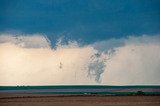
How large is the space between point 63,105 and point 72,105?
5.42 feet

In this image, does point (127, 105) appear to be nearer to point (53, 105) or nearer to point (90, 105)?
point (90, 105)

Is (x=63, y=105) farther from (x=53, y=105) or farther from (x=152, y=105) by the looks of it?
(x=152, y=105)

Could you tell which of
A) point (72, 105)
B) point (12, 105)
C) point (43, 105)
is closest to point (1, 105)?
point (12, 105)

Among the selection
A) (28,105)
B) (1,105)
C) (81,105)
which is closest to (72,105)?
Answer: (81,105)

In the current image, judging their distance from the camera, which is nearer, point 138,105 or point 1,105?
point 138,105

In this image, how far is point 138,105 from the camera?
66938 mm

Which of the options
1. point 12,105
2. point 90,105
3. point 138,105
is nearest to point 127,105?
point 138,105

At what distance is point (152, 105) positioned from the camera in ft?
219

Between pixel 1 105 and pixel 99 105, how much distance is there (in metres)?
15.5

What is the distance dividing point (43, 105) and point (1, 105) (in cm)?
680

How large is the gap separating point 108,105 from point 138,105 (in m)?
4.81

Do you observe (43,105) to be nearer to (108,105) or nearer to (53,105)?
(53,105)

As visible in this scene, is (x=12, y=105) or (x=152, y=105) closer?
(x=152, y=105)

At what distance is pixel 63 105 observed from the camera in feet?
227
